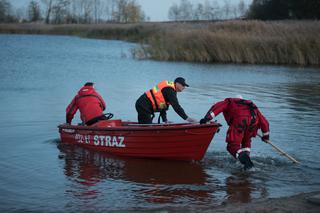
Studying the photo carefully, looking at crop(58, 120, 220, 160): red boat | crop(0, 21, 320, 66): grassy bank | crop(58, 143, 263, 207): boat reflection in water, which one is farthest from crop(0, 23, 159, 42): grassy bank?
crop(58, 143, 263, 207): boat reflection in water

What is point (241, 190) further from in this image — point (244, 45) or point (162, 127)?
point (244, 45)

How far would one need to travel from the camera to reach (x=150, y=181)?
862cm

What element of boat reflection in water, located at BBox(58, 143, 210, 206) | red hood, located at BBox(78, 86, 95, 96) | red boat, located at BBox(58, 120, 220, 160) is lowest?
boat reflection in water, located at BBox(58, 143, 210, 206)

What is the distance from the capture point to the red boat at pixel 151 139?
9.35 m

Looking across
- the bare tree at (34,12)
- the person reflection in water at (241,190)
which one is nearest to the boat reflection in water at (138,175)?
the person reflection in water at (241,190)

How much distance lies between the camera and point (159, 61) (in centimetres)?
3114

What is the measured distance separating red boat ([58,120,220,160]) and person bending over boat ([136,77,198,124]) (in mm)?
351

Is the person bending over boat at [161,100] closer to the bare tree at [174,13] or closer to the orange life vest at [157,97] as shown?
the orange life vest at [157,97]

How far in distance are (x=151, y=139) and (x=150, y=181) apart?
122 centimetres

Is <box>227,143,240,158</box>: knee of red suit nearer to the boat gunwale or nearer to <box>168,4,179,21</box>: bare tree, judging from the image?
the boat gunwale

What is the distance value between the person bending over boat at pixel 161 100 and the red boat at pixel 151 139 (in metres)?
0.35

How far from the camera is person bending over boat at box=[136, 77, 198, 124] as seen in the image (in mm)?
9828

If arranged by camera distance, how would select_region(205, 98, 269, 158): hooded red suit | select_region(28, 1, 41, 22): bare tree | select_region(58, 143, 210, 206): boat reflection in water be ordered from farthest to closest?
select_region(28, 1, 41, 22): bare tree → select_region(205, 98, 269, 158): hooded red suit → select_region(58, 143, 210, 206): boat reflection in water

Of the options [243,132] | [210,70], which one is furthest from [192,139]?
[210,70]
